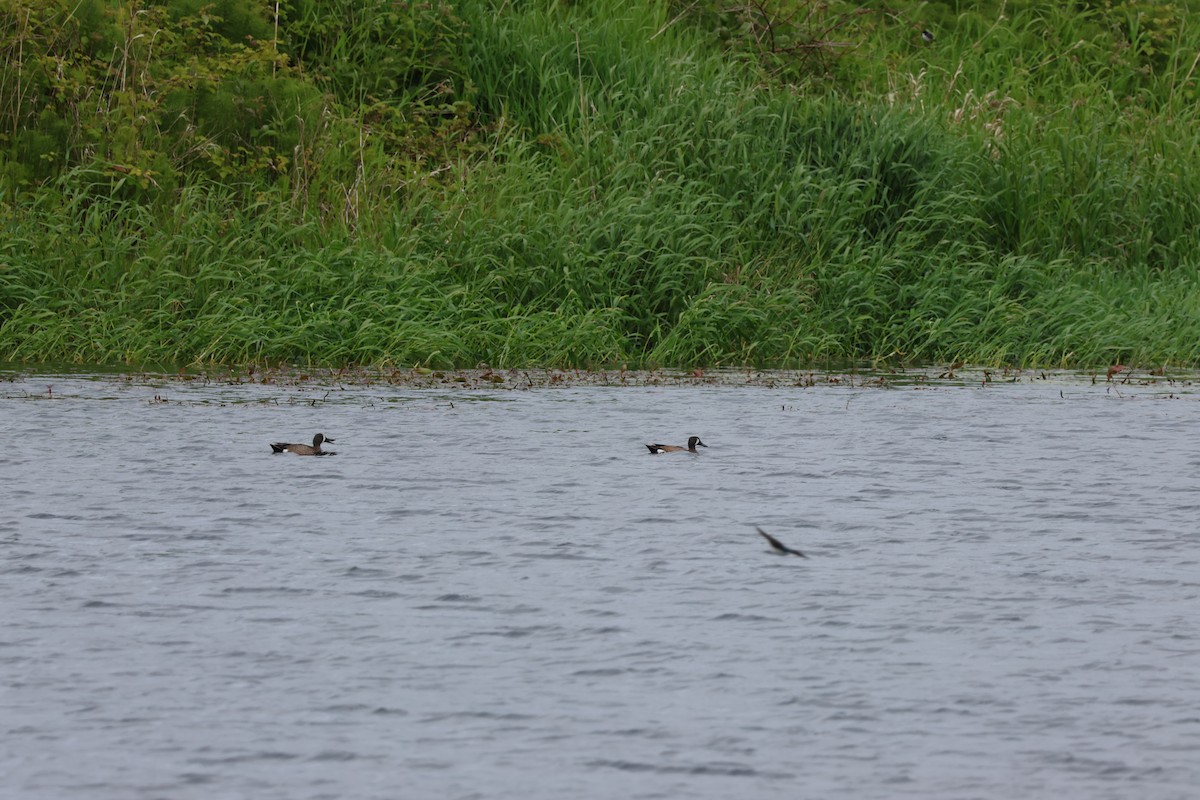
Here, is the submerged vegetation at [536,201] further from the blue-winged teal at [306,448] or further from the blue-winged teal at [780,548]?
the blue-winged teal at [780,548]

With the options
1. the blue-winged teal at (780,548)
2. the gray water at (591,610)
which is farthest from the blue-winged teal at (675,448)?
the blue-winged teal at (780,548)

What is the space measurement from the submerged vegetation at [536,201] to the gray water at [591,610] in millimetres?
2931

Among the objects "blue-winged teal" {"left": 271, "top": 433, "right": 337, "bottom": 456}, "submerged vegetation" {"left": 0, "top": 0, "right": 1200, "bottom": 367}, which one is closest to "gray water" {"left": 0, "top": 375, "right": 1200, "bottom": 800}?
"blue-winged teal" {"left": 271, "top": 433, "right": 337, "bottom": 456}

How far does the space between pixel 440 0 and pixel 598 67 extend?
1.95 meters

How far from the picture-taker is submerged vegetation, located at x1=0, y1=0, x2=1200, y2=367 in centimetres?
1452

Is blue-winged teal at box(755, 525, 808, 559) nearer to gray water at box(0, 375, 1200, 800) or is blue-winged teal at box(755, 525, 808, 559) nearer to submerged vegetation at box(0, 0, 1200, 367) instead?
gray water at box(0, 375, 1200, 800)

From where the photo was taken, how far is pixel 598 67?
18.0 metres

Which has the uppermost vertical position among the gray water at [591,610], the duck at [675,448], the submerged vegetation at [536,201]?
the submerged vegetation at [536,201]

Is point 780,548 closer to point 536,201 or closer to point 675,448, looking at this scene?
point 675,448

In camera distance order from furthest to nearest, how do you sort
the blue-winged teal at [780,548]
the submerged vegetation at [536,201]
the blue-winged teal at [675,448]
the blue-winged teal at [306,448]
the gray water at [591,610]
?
the submerged vegetation at [536,201]
the blue-winged teal at [675,448]
the blue-winged teal at [306,448]
the blue-winged teal at [780,548]
the gray water at [591,610]

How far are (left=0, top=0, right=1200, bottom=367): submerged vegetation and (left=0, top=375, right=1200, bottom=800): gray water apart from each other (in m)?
2.93

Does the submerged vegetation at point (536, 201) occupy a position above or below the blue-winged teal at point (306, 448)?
above

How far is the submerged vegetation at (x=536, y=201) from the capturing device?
14.5 meters

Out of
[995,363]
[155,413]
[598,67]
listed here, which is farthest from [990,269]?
[155,413]
